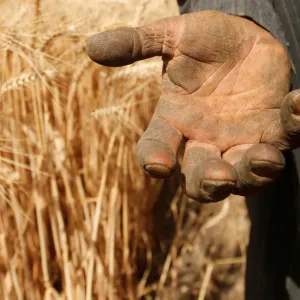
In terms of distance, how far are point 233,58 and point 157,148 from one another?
0.18 metres

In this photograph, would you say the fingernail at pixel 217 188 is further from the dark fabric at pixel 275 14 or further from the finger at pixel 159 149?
the dark fabric at pixel 275 14

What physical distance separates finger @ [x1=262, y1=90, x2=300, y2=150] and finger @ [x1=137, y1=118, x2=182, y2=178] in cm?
10

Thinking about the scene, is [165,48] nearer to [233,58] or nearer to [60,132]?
[233,58]

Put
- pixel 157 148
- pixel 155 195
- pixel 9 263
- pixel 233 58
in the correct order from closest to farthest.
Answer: pixel 157 148 < pixel 233 58 < pixel 9 263 < pixel 155 195

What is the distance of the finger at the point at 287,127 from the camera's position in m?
0.60

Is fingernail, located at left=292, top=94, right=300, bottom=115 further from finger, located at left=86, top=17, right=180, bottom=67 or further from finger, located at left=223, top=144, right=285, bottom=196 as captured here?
finger, located at left=86, top=17, right=180, bottom=67

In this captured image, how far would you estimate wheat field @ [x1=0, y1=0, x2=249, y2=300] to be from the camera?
113 centimetres

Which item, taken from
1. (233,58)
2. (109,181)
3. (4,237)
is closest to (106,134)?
(109,181)

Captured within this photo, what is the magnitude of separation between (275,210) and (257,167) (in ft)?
0.97

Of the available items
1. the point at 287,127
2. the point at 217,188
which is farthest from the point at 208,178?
the point at 287,127

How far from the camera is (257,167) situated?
0.58 meters

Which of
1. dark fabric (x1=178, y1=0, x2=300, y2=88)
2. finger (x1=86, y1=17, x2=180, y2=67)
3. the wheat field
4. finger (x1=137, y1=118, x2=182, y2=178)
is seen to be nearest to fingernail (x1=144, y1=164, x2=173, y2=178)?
finger (x1=137, y1=118, x2=182, y2=178)

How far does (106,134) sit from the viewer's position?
1.31 meters

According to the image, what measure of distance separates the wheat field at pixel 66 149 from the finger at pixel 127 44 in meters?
0.42
